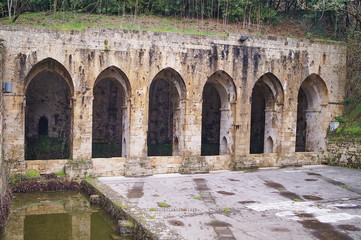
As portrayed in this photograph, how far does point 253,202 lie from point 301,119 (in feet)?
34.3

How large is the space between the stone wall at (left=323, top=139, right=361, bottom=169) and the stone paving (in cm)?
87

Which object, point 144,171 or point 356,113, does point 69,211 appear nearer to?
point 144,171

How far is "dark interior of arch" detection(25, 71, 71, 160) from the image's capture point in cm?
1811

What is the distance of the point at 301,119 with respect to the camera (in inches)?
789

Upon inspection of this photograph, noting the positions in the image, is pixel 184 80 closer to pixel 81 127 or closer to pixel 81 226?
pixel 81 127

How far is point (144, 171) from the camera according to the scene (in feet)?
47.1

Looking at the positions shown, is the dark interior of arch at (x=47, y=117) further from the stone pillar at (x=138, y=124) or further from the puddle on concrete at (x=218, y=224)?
the puddle on concrete at (x=218, y=224)

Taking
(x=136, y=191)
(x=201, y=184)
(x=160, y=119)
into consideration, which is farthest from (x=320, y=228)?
(x=160, y=119)

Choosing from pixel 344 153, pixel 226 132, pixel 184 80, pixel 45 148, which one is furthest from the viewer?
pixel 45 148

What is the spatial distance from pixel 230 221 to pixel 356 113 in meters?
10.8

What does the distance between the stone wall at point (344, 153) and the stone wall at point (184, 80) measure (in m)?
0.51

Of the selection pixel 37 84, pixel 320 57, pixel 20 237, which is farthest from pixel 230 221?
pixel 37 84

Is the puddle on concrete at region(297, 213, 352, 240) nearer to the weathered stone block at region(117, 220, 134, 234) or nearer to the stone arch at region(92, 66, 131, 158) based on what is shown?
the weathered stone block at region(117, 220, 134, 234)

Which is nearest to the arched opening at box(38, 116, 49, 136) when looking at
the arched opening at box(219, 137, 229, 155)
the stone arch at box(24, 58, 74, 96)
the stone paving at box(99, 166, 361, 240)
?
the stone arch at box(24, 58, 74, 96)
